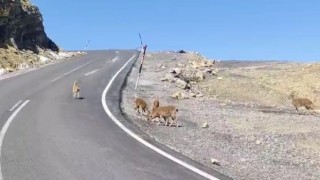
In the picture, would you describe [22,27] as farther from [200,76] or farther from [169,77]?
[169,77]

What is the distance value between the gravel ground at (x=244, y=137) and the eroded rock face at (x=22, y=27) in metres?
24.3

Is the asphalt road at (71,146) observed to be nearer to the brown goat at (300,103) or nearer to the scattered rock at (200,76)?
the brown goat at (300,103)

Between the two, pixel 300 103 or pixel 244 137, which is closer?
pixel 244 137

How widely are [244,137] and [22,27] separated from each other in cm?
3961

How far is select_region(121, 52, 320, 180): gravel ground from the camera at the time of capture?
405 inches

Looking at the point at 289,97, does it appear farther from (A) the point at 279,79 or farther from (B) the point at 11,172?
(B) the point at 11,172

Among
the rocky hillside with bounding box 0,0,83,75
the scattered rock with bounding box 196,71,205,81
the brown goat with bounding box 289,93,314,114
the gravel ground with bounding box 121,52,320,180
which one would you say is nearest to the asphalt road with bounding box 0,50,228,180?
the gravel ground with bounding box 121,52,320,180

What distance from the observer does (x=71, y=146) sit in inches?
443

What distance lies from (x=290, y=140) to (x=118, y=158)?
660cm

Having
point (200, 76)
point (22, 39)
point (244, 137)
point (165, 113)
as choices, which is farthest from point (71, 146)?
point (22, 39)

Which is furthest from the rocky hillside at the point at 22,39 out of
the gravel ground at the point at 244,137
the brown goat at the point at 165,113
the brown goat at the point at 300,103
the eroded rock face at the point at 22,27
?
the brown goat at the point at 165,113

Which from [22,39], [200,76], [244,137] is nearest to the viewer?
[244,137]

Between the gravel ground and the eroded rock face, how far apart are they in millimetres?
24345

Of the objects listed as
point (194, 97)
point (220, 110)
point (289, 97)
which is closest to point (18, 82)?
point (194, 97)
